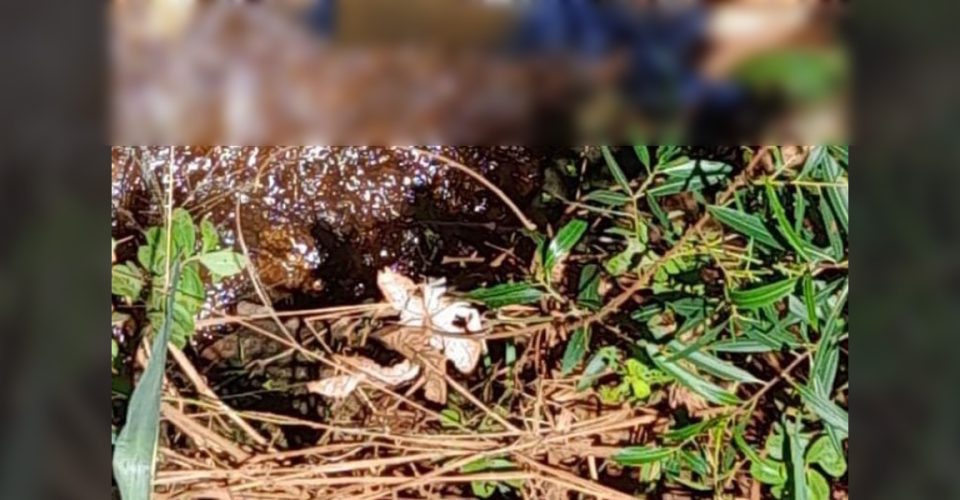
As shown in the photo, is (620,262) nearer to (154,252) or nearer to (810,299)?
(810,299)

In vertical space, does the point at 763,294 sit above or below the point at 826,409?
above

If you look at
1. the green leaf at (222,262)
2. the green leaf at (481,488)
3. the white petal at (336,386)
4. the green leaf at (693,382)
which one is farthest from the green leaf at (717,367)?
the green leaf at (222,262)

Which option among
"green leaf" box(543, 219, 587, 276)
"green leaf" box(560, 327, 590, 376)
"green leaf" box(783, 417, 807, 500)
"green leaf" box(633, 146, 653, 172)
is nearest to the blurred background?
"green leaf" box(633, 146, 653, 172)

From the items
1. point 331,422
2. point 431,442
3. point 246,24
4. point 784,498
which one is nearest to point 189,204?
point 246,24

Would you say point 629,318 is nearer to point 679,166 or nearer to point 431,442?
point 679,166

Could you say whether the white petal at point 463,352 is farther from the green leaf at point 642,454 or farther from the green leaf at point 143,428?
the green leaf at point 143,428

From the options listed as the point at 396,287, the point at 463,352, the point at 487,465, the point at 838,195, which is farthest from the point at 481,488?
the point at 838,195
